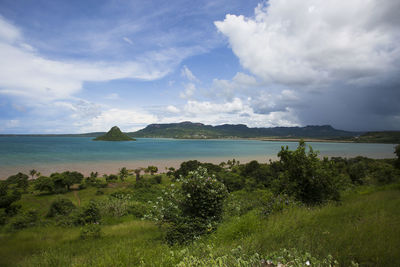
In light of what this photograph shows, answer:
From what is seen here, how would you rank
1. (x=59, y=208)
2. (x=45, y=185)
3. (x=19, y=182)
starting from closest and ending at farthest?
(x=59, y=208), (x=45, y=185), (x=19, y=182)

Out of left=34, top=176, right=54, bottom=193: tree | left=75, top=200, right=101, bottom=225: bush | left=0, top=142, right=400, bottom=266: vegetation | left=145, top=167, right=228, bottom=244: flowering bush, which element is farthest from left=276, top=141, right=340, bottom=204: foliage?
left=34, top=176, right=54, bottom=193: tree

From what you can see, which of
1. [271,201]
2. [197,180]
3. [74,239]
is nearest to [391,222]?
[271,201]

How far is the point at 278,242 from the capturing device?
15.4 ft

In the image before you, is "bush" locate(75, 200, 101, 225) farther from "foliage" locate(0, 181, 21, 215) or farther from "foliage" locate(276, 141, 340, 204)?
"foliage" locate(0, 181, 21, 215)

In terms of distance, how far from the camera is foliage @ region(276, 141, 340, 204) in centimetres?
1114

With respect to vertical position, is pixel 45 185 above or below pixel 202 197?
below

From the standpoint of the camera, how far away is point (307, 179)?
11.3 metres

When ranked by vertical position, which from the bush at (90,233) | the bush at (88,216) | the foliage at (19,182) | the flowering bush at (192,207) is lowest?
the foliage at (19,182)

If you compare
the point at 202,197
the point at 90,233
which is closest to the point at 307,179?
the point at 202,197

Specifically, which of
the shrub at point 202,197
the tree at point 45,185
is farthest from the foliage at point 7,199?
the shrub at point 202,197

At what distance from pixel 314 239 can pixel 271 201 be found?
15.3 ft

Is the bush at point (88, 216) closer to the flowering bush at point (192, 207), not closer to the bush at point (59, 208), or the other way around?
the bush at point (59, 208)

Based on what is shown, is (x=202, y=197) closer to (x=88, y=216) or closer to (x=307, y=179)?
(x=307, y=179)

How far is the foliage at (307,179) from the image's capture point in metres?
11.1
